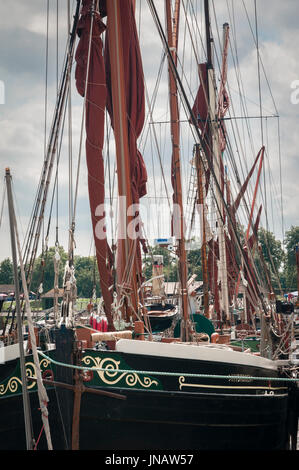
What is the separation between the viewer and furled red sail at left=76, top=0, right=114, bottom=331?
10.4 meters

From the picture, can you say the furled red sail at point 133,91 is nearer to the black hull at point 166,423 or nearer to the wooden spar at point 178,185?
the wooden spar at point 178,185

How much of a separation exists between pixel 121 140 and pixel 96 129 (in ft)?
2.46

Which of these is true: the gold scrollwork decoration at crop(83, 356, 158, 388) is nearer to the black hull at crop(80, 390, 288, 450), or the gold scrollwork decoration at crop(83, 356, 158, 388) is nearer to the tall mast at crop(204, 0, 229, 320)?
the black hull at crop(80, 390, 288, 450)

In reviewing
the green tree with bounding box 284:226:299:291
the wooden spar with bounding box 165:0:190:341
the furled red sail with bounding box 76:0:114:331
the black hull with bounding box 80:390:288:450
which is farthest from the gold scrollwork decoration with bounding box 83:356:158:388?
the green tree with bounding box 284:226:299:291

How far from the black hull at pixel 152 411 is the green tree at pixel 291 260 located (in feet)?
190

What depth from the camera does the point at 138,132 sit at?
11922 millimetres

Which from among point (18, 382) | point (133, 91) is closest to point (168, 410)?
point (18, 382)

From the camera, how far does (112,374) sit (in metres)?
7.04

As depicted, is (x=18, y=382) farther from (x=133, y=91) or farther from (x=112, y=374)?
(x=133, y=91)

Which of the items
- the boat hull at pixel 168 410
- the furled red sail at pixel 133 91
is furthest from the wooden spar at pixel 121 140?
the boat hull at pixel 168 410

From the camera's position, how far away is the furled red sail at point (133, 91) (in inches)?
448

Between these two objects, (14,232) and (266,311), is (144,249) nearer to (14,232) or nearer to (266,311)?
(266,311)
